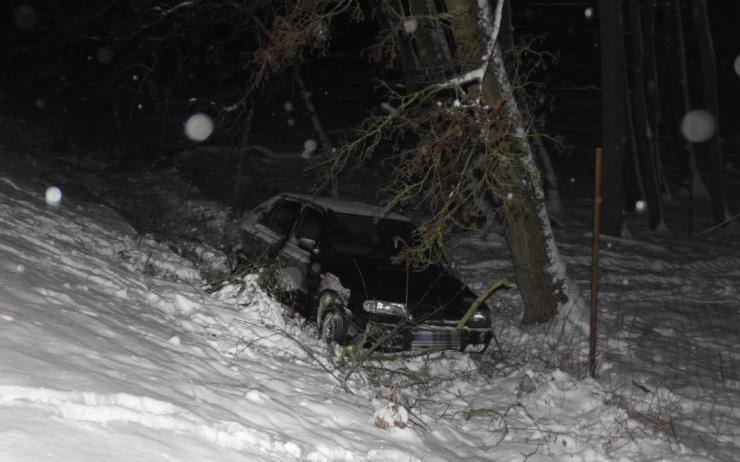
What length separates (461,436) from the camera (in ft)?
19.2

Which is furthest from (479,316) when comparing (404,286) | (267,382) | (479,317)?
(267,382)

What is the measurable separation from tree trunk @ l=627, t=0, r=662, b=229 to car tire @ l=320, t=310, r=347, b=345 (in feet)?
42.0

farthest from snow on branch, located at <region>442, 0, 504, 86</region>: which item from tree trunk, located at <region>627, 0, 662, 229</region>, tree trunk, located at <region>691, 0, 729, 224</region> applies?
tree trunk, located at <region>691, 0, 729, 224</region>

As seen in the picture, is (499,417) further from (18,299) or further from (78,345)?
(18,299)

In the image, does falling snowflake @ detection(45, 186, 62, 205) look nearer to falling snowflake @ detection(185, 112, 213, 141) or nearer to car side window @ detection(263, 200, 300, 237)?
car side window @ detection(263, 200, 300, 237)

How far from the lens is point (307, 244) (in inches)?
321

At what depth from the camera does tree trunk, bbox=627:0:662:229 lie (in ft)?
58.7

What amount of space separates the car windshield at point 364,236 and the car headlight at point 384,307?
112 cm

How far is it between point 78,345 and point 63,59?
1954 centimetres

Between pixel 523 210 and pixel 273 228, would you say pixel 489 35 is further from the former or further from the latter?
pixel 273 228

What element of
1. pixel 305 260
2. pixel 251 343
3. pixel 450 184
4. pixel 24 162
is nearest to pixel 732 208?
pixel 450 184

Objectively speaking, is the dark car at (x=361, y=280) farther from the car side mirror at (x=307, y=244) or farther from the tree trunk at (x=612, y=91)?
the tree trunk at (x=612, y=91)

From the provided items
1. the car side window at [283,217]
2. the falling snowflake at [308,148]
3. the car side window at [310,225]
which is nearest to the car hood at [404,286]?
the car side window at [310,225]

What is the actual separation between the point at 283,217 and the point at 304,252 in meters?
1.28
